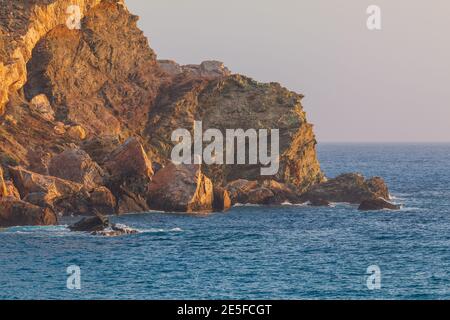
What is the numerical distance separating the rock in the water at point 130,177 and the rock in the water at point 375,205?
28.5 meters

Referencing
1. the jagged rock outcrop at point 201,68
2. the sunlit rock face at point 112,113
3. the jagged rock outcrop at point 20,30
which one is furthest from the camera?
the jagged rock outcrop at point 201,68

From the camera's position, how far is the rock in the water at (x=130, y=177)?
9381cm

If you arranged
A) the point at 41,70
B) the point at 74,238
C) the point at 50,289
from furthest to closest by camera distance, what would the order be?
1. the point at 41,70
2. the point at 74,238
3. the point at 50,289

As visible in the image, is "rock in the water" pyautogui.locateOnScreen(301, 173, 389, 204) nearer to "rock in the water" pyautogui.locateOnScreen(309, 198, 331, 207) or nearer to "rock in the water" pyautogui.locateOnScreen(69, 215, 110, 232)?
"rock in the water" pyautogui.locateOnScreen(309, 198, 331, 207)

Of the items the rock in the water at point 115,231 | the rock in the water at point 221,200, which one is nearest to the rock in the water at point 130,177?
the rock in the water at point 221,200

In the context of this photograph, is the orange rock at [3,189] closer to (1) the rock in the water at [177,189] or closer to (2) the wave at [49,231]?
(2) the wave at [49,231]

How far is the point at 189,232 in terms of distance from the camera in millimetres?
80812

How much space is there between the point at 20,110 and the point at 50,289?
57245 mm

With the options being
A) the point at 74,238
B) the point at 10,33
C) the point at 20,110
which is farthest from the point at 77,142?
the point at 74,238

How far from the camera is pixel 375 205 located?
105 metres

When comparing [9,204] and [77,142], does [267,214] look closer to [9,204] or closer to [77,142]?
[77,142]

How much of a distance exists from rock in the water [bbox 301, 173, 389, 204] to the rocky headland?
0.15 metres

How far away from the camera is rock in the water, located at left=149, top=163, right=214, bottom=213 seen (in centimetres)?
9688

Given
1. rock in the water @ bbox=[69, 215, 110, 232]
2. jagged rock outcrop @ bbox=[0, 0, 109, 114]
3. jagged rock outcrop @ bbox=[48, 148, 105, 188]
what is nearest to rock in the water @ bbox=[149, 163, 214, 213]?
jagged rock outcrop @ bbox=[48, 148, 105, 188]
